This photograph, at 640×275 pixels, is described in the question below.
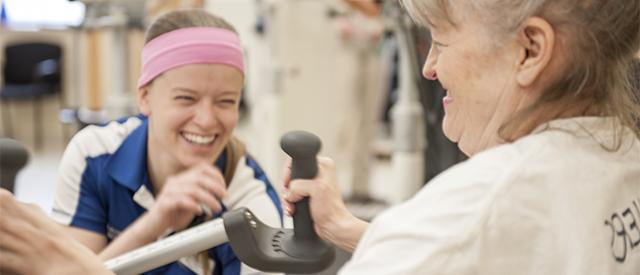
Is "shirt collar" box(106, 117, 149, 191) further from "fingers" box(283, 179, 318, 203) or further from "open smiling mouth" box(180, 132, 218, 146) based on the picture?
"fingers" box(283, 179, 318, 203)

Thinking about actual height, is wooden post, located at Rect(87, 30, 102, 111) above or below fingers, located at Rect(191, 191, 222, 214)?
below

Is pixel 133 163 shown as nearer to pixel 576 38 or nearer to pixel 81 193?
pixel 81 193

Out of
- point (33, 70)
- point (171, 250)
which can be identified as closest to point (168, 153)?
point (171, 250)

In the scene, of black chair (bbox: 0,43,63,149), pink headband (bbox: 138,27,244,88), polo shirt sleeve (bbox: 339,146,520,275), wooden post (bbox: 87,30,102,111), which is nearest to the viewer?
polo shirt sleeve (bbox: 339,146,520,275)

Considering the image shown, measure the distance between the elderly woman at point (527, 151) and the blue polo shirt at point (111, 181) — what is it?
0.39m

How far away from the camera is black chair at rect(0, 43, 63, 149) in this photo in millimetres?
6191

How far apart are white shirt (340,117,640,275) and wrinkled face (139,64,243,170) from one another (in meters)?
0.54

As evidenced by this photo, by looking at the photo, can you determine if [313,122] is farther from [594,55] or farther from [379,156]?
[594,55]

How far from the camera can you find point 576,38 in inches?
25.9

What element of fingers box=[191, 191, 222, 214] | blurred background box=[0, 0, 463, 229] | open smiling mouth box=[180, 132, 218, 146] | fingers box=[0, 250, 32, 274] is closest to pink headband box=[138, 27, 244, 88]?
open smiling mouth box=[180, 132, 218, 146]

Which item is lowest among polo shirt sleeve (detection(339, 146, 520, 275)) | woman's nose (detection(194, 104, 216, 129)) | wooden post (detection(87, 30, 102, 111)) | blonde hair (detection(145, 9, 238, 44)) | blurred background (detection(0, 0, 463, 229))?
wooden post (detection(87, 30, 102, 111))

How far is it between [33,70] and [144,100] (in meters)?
5.62

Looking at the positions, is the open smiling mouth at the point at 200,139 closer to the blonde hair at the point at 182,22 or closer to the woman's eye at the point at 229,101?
the woman's eye at the point at 229,101

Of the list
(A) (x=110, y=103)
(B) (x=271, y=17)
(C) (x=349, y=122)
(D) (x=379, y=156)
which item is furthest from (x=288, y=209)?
(D) (x=379, y=156)
